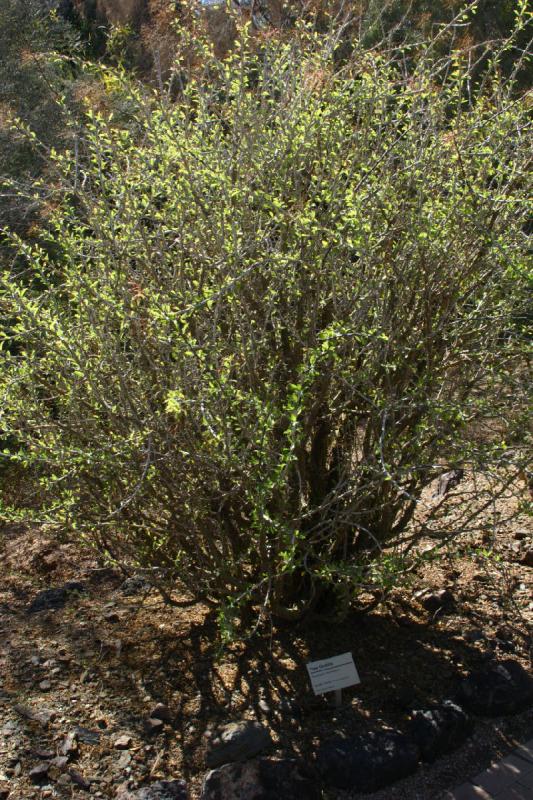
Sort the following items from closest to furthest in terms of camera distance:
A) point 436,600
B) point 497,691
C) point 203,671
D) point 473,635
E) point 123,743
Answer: point 123,743 < point 497,691 < point 203,671 < point 473,635 < point 436,600

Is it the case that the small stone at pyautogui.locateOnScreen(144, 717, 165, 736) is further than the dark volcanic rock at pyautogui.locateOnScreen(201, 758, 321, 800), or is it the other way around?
the small stone at pyautogui.locateOnScreen(144, 717, 165, 736)

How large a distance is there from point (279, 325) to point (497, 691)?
1.86 metres

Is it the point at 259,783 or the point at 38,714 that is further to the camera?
the point at 38,714

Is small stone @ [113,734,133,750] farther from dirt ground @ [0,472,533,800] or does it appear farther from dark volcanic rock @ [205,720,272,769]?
dark volcanic rock @ [205,720,272,769]

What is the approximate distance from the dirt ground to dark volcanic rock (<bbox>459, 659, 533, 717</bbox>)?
54 mm

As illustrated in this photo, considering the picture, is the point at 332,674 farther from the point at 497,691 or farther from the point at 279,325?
the point at 279,325

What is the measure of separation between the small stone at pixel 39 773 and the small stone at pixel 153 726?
428 mm

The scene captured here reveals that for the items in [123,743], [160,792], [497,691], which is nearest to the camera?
[160,792]

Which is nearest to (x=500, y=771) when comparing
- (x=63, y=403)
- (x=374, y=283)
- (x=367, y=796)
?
(x=367, y=796)

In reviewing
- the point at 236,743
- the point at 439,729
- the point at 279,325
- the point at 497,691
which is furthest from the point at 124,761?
the point at 279,325

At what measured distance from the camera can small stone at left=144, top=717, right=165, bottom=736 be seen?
3617mm

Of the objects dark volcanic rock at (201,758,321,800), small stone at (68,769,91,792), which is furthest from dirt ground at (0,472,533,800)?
dark volcanic rock at (201,758,321,800)

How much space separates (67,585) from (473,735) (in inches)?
89.1

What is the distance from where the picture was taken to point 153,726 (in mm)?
3629
